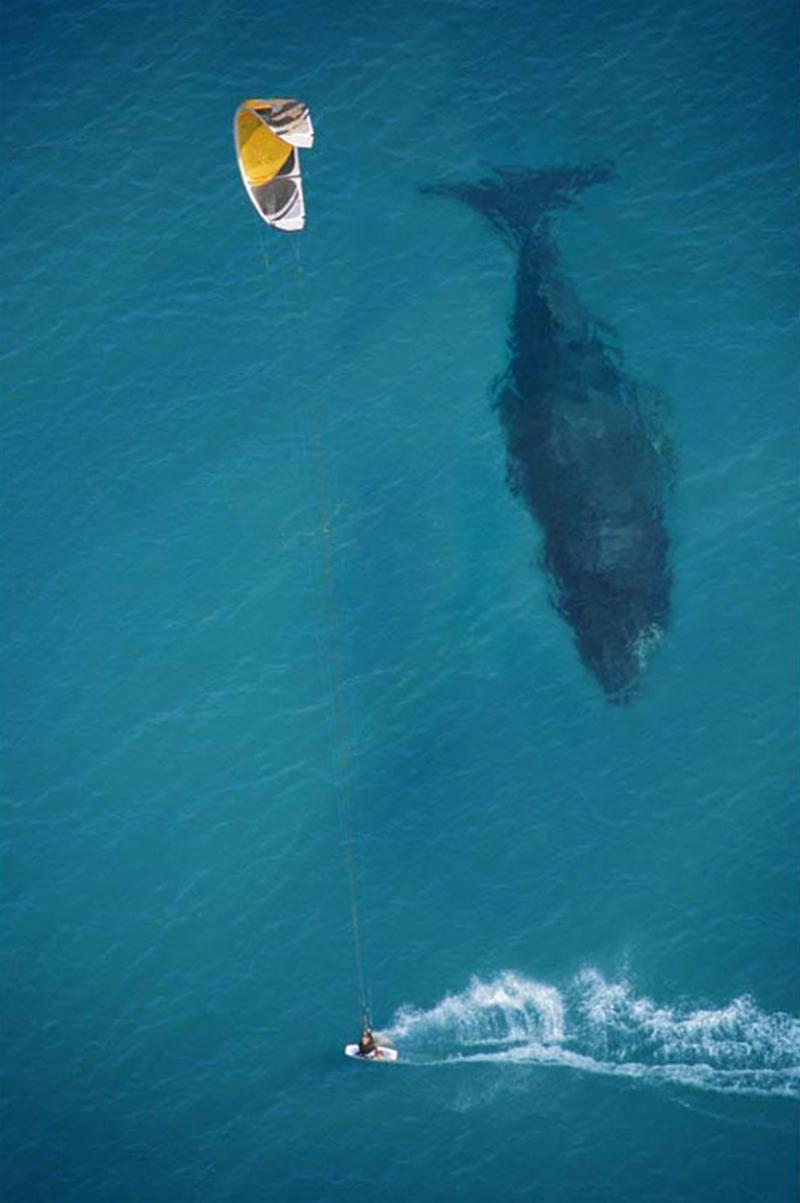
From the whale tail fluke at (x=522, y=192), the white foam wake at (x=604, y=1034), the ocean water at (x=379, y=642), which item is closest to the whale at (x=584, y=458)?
the whale tail fluke at (x=522, y=192)

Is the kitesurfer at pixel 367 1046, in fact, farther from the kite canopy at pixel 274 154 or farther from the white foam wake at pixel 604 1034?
the kite canopy at pixel 274 154

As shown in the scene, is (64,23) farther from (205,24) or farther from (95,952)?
(95,952)

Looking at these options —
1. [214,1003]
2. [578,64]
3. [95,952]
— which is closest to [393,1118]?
[214,1003]

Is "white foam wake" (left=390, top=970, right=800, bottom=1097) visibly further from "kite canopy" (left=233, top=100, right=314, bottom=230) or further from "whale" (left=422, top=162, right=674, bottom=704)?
"kite canopy" (left=233, top=100, right=314, bottom=230)

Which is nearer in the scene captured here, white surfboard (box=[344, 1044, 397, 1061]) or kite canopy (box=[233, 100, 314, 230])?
white surfboard (box=[344, 1044, 397, 1061])

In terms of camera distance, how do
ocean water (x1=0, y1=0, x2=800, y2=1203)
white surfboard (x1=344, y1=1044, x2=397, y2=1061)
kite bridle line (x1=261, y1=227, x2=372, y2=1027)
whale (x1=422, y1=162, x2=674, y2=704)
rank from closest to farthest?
white surfboard (x1=344, y1=1044, x2=397, y2=1061), ocean water (x1=0, y1=0, x2=800, y2=1203), kite bridle line (x1=261, y1=227, x2=372, y2=1027), whale (x1=422, y1=162, x2=674, y2=704)

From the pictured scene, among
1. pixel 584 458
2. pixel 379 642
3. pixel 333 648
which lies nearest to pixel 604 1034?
pixel 379 642

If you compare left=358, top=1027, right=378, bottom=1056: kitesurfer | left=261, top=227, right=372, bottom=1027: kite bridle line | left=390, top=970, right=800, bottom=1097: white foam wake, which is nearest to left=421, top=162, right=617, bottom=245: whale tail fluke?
left=261, top=227, right=372, bottom=1027: kite bridle line
